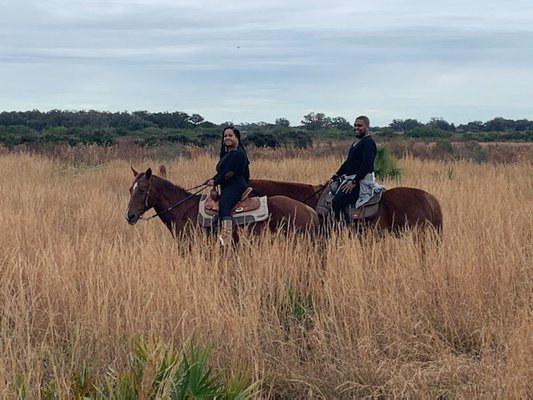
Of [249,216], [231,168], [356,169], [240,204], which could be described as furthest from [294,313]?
[356,169]

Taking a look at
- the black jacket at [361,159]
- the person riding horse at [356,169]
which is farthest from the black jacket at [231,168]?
the black jacket at [361,159]

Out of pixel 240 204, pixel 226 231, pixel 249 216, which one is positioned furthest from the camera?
pixel 240 204

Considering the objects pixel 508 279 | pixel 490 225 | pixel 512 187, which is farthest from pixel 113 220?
pixel 512 187

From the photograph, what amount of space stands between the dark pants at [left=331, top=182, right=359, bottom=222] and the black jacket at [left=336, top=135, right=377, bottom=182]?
18cm

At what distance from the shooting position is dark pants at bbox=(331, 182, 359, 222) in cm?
935

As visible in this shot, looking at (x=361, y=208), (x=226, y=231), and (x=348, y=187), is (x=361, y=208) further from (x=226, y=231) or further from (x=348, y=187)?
(x=226, y=231)

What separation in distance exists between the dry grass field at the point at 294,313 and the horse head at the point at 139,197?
804mm

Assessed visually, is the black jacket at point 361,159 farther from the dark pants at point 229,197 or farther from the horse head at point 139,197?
Answer: the horse head at point 139,197

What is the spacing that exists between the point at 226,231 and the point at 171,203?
3.54 feet

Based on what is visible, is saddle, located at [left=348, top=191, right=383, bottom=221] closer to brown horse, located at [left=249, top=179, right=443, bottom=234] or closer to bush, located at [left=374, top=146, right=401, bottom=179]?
brown horse, located at [left=249, top=179, right=443, bottom=234]

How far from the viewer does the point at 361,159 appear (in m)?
9.36

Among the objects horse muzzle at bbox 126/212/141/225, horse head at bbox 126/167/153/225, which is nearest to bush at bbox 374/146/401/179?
horse head at bbox 126/167/153/225

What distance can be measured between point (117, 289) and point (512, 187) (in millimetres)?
10089

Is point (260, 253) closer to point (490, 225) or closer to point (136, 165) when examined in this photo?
point (490, 225)
